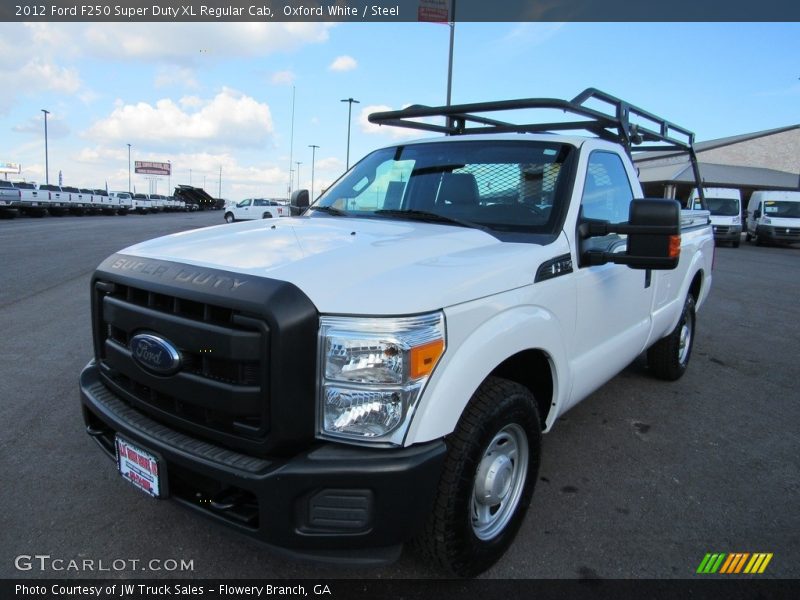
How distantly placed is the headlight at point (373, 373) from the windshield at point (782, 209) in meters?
28.3

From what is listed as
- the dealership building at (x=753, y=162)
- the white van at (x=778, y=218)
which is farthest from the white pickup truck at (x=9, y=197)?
the dealership building at (x=753, y=162)

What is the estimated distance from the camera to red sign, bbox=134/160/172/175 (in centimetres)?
11156

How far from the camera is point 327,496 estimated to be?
6.18 feet

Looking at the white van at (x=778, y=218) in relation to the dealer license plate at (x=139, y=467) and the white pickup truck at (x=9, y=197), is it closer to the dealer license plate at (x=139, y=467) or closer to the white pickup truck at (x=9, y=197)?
the dealer license plate at (x=139, y=467)

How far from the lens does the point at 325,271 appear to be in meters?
2.03

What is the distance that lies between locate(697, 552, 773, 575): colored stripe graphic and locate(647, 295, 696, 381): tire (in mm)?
2373

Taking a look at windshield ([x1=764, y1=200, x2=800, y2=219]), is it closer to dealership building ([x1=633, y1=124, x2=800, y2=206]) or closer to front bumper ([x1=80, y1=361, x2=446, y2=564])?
dealership building ([x1=633, y1=124, x2=800, y2=206])

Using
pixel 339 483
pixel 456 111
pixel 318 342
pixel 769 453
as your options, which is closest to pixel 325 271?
pixel 318 342

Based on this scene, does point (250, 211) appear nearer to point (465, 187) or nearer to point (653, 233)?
point (465, 187)

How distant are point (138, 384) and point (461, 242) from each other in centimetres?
155

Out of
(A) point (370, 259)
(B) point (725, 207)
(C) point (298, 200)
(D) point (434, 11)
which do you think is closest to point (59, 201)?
(D) point (434, 11)

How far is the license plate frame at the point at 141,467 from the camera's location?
6.95ft

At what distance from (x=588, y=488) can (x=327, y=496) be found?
186 centimetres

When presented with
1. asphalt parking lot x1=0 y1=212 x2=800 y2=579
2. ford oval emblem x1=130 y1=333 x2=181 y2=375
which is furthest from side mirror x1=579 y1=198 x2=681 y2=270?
ford oval emblem x1=130 y1=333 x2=181 y2=375
